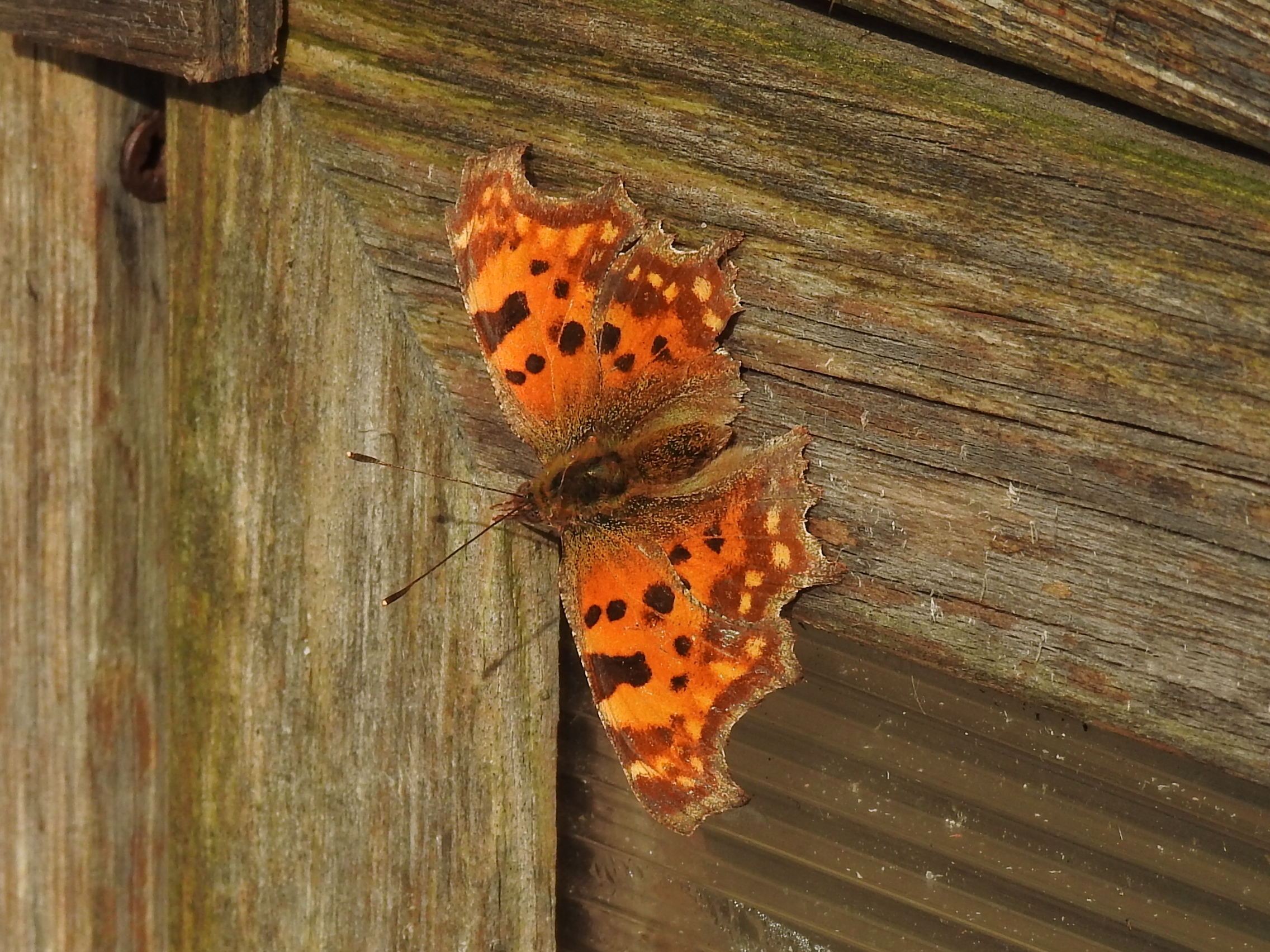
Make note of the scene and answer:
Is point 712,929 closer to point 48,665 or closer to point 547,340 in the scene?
point 547,340

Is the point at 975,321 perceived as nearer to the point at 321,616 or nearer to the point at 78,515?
the point at 321,616

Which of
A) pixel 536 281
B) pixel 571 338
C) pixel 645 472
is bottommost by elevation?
pixel 645 472

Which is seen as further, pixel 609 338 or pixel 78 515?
pixel 78 515

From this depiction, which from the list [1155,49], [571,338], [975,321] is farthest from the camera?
[571,338]

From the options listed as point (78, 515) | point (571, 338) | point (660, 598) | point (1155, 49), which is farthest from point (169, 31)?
point (1155, 49)

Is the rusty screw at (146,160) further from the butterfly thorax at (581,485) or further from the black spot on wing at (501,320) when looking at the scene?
the butterfly thorax at (581,485)

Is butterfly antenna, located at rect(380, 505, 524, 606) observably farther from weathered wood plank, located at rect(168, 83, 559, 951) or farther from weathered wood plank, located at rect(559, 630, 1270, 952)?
weathered wood plank, located at rect(559, 630, 1270, 952)

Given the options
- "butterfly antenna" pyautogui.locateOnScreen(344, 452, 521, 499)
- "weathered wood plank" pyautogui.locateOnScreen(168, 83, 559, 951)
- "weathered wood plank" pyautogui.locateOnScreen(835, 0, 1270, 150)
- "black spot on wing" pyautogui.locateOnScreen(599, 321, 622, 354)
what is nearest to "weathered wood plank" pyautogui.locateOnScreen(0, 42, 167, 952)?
"weathered wood plank" pyautogui.locateOnScreen(168, 83, 559, 951)

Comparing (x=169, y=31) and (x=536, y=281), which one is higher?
(x=169, y=31)
